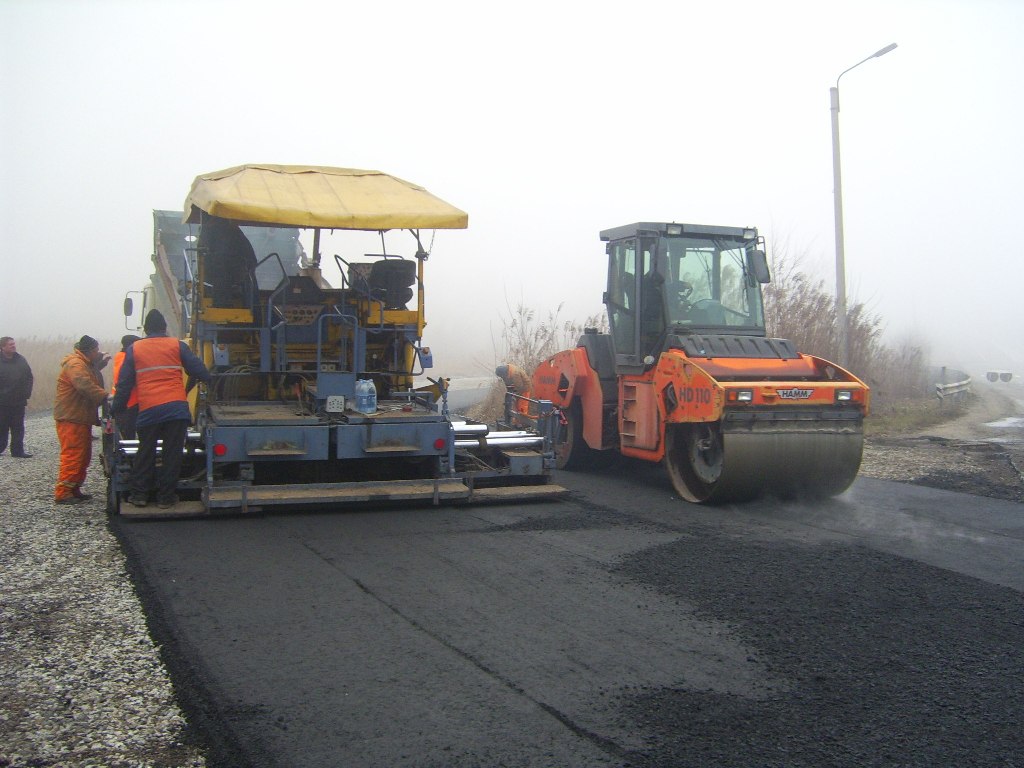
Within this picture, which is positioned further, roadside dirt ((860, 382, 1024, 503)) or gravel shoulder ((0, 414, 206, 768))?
roadside dirt ((860, 382, 1024, 503))

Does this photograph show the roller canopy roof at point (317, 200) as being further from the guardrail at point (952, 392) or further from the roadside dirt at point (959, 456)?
the guardrail at point (952, 392)

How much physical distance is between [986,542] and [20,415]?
35.7 feet

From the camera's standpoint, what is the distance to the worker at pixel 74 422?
27.0 feet

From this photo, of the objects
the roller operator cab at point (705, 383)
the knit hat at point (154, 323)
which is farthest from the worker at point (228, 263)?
the roller operator cab at point (705, 383)

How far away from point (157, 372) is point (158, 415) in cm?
34

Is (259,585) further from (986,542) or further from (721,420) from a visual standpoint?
(986,542)

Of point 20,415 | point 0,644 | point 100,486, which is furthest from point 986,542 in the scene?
point 20,415

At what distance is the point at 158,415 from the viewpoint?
720 centimetres

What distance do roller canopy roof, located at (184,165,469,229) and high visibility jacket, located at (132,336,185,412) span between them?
1.07 meters

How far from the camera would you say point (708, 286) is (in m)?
9.23

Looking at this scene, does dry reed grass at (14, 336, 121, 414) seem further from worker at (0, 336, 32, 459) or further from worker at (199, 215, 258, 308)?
worker at (199, 215, 258, 308)

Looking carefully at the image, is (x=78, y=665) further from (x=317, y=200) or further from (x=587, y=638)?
(x=317, y=200)

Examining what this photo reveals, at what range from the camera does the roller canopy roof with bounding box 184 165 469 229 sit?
7.44m

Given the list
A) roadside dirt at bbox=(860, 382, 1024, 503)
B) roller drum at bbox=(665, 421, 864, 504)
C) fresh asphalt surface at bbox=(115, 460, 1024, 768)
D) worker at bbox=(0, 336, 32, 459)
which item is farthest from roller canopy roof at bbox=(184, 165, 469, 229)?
roadside dirt at bbox=(860, 382, 1024, 503)
